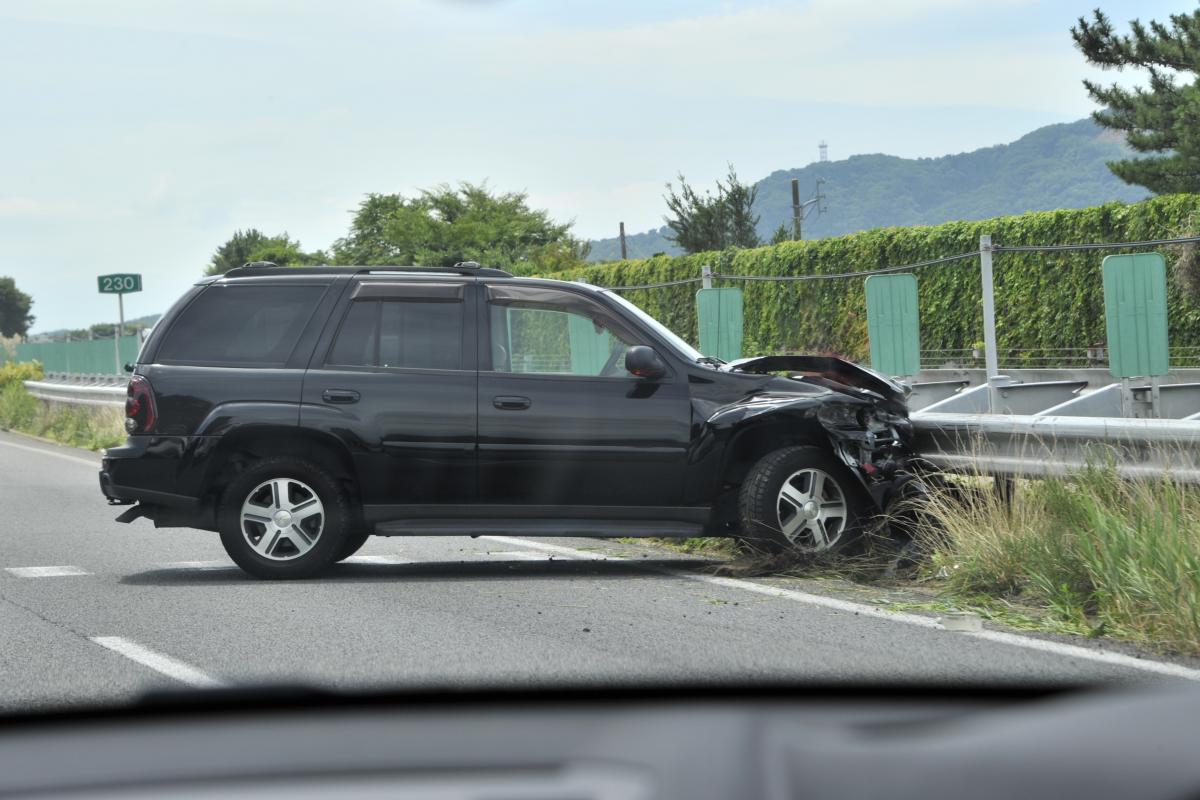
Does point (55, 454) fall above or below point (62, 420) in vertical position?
below

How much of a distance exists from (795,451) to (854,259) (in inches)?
724

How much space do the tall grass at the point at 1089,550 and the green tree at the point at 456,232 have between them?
6732cm

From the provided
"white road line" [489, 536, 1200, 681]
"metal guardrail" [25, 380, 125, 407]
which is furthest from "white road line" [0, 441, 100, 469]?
"white road line" [489, 536, 1200, 681]

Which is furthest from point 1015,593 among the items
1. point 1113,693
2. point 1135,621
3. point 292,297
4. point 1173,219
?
point 1173,219

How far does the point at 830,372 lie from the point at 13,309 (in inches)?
6402

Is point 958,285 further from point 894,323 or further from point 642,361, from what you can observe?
point 642,361

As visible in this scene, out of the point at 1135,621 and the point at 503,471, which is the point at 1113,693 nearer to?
the point at 1135,621

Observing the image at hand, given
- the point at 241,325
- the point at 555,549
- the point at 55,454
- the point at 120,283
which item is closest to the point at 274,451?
the point at 241,325

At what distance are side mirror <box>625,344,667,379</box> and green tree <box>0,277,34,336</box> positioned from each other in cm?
15976

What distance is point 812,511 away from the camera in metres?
9.14

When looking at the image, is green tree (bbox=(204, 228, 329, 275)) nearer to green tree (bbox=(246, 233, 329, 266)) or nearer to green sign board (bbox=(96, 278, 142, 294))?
green tree (bbox=(246, 233, 329, 266))

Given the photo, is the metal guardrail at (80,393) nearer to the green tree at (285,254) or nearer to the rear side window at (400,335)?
the rear side window at (400,335)

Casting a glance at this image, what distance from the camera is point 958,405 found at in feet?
44.8

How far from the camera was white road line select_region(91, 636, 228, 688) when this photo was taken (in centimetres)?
609
